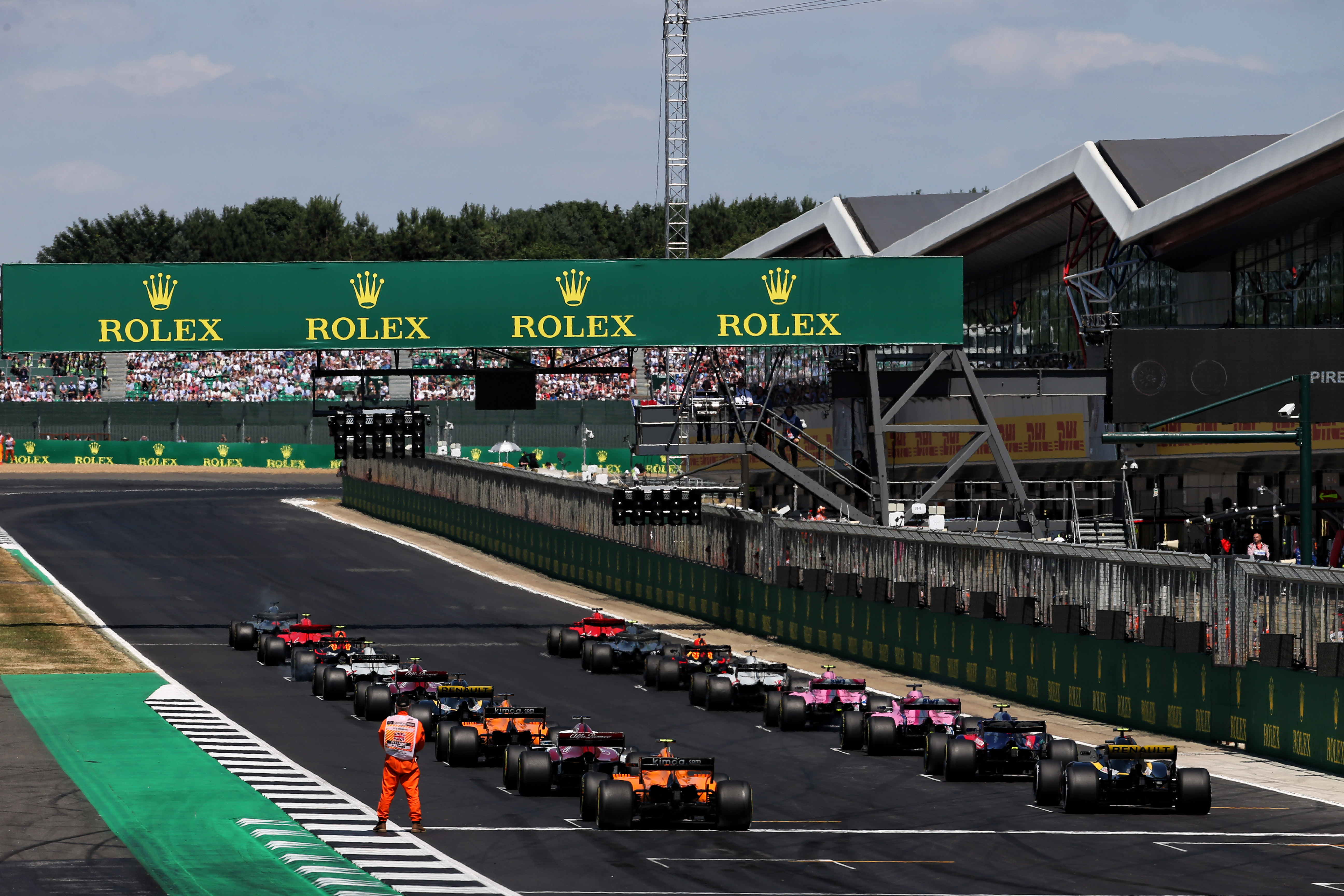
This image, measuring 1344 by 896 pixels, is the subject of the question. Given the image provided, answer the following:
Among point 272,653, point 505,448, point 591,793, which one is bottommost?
point 272,653

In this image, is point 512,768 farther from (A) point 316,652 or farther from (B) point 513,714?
(A) point 316,652

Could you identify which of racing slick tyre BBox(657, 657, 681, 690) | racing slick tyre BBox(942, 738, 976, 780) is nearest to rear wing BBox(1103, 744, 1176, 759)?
racing slick tyre BBox(942, 738, 976, 780)

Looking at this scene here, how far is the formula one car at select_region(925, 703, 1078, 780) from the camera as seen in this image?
82.6 feet

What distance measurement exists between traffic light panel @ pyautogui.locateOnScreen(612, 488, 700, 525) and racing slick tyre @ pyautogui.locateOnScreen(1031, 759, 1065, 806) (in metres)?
19.3

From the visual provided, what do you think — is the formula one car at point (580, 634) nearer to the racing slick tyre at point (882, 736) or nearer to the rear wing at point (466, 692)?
the rear wing at point (466, 692)

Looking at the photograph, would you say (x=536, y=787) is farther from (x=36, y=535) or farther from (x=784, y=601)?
(x=36, y=535)

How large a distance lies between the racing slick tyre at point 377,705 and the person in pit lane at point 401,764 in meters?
9.83

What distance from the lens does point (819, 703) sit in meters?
30.6

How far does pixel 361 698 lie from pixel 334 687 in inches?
92.3

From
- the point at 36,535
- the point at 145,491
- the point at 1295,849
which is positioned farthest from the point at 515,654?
the point at 145,491

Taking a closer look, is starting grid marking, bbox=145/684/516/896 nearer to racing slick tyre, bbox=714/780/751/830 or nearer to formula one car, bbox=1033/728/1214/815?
racing slick tyre, bbox=714/780/751/830

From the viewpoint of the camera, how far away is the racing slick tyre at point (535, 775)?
23.9 metres

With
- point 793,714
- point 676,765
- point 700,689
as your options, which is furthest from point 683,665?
point 676,765

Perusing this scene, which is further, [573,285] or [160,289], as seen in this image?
[573,285]
